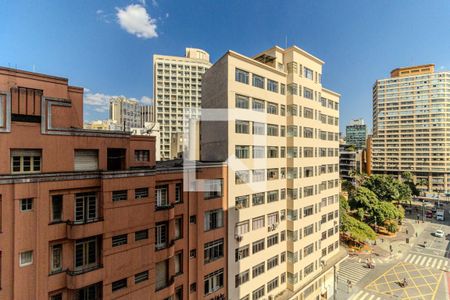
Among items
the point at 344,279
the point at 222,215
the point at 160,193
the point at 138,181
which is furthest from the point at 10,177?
the point at 344,279

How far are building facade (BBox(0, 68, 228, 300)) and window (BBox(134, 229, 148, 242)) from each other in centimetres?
6

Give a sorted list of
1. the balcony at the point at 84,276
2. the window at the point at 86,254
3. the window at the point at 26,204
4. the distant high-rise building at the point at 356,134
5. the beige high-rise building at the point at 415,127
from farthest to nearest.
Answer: the distant high-rise building at the point at 356,134 → the beige high-rise building at the point at 415,127 → the window at the point at 86,254 → the balcony at the point at 84,276 → the window at the point at 26,204

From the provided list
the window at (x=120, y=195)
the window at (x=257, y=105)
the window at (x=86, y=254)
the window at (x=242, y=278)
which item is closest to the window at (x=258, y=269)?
the window at (x=242, y=278)

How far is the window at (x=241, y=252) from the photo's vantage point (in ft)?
66.5

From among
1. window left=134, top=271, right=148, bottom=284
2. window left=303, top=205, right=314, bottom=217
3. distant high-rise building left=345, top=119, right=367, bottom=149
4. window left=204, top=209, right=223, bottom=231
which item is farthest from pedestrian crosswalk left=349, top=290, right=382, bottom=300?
distant high-rise building left=345, top=119, right=367, bottom=149

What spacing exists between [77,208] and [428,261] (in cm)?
5748

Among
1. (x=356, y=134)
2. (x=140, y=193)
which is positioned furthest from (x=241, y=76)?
(x=356, y=134)

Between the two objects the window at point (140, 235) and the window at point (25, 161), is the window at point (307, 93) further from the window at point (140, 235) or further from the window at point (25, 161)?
the window at point (25, 161)

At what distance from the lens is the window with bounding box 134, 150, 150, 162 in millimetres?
16812

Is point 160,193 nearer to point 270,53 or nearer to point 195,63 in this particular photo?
point 270,53

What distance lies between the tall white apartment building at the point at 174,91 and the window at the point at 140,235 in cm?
7931

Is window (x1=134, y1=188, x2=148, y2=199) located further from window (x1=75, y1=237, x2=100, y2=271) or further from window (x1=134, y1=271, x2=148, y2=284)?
window (x1=134, y1=271, x2=148, y2=284)

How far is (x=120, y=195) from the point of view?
13.8 meters

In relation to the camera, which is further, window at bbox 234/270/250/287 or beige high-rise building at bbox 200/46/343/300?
beige high-rise building at bbox 200/46/343/300
